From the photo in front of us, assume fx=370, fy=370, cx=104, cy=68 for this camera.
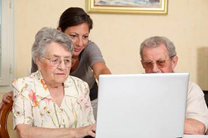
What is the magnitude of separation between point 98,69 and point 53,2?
1.43 meters

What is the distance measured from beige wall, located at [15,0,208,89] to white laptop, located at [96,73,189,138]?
2182 mm

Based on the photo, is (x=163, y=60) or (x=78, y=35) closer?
(x=163, y=60)

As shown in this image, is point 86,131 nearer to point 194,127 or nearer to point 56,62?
point 56,62

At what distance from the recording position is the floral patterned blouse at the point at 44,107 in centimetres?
165

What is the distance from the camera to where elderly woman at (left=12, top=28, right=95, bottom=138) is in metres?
1.68

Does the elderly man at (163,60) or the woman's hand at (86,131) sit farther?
the elderly man at (163,60)

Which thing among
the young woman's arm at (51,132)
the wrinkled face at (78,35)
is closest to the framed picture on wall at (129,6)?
the wrinkled face at (78,35)

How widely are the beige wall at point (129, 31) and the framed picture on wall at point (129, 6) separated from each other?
6 cm

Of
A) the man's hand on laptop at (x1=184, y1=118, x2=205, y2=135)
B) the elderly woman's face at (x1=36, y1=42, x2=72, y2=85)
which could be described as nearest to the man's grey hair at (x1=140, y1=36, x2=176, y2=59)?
the man's hand on laptop at (x1=184, y1=118, x2=205, y2=135)

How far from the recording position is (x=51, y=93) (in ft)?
5.80

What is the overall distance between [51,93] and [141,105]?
2.03 ft

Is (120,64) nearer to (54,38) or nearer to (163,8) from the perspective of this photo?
(163,8)

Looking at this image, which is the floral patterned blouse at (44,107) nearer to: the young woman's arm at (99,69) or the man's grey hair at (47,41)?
the man's grey hair at (47,41)

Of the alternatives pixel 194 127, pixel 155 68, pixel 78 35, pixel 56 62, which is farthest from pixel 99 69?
pixel 194 127
